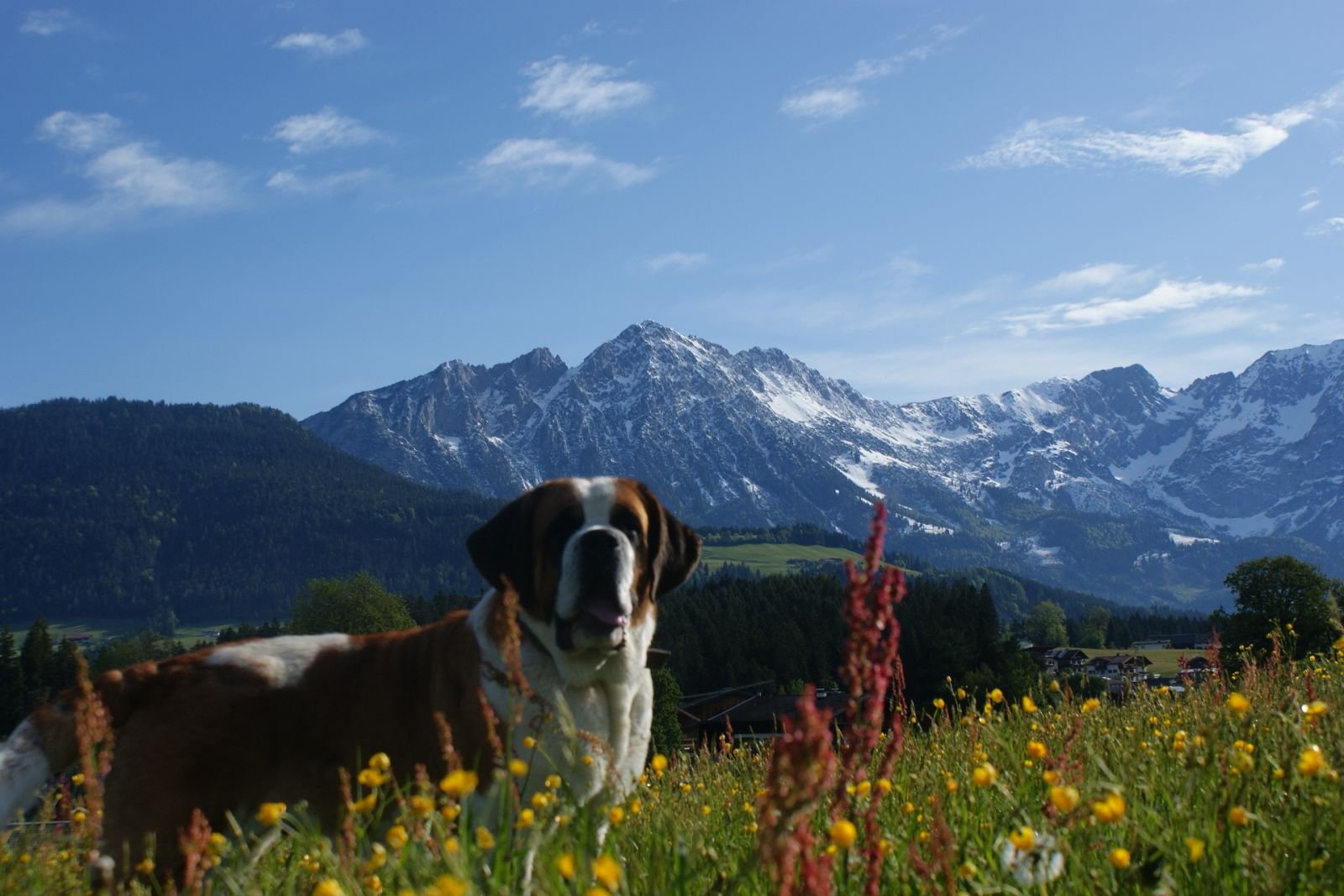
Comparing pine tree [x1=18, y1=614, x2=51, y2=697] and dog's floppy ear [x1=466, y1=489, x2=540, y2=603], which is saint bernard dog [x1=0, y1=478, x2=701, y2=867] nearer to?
dog's floppy ear [x1=466, y1=489, x2=540, y2=603]

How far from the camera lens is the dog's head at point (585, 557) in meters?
5.45

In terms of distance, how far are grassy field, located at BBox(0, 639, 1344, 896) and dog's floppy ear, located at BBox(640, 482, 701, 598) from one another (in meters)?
1.13

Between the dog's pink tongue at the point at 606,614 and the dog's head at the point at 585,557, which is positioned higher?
the dog's head at the point at 585,557

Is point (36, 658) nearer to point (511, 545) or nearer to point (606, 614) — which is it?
point (511, 545)

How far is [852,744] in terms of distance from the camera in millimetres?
2678

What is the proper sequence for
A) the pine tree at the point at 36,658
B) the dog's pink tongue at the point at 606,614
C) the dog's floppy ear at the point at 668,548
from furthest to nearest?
the pine tree at the point at 36,658 < the dog's floppy ear at the point at 668,548 < the dog's pink tongue at the point at 606,614

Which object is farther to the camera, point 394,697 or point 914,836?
point 394,697

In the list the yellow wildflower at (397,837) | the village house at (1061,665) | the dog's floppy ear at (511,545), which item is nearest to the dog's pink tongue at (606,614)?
the dog's floppy ear at (511,545)

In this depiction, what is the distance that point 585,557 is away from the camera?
5.47 metres

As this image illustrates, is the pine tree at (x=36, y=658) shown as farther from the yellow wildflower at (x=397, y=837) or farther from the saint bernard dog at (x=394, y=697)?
the yellow wildflower at (x=397, y=837)

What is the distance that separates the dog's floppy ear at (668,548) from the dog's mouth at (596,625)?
1.93ft

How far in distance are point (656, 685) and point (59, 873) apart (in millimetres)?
35763

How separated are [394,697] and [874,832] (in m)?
3.45

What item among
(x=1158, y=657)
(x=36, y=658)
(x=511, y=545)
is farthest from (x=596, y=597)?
(x=1158, y=657)
